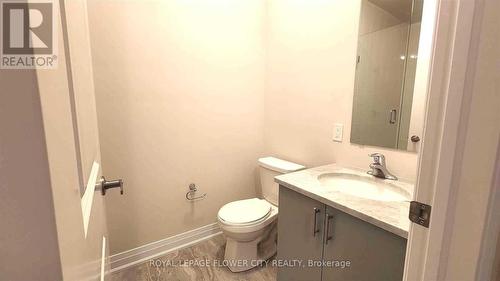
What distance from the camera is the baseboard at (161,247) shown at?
69.6 inches

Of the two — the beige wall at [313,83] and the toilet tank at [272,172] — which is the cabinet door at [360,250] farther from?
the toilet tank at [272,172]

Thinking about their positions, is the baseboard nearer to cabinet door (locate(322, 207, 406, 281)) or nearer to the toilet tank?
the toilet tank

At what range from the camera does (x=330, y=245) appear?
117 centimetres

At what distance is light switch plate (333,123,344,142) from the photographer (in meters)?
1.67

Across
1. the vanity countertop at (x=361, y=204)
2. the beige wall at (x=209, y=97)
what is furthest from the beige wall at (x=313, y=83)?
the vanity countertop at (x=361, y=204)

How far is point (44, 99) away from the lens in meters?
0.24

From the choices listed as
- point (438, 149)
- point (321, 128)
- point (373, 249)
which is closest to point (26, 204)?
point (438, 149)

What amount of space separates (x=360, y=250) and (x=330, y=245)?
0.16 metres

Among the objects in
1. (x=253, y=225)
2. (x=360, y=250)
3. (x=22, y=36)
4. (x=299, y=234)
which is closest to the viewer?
(x=22, y=36)

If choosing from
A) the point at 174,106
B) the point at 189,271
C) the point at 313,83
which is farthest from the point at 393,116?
the point at 189,271

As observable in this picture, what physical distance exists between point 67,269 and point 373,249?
1.06 metres

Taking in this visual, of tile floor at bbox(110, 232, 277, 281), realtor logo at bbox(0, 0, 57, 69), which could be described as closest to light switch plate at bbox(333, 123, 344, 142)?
tile floor at bbox(110, 232, 277, 281)

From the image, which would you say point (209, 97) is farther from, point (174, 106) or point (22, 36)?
point (22, 36)

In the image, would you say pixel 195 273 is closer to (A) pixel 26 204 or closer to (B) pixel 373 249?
(B) pixel 373 249
